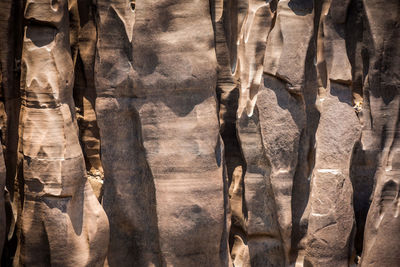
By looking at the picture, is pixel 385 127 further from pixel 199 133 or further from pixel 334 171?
pixel 199 133

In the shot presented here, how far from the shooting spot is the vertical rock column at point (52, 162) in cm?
585

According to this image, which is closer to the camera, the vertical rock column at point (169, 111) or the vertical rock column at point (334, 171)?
the vertical rock column at point (169, 111)

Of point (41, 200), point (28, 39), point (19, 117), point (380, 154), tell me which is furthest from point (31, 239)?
point (380, 154)

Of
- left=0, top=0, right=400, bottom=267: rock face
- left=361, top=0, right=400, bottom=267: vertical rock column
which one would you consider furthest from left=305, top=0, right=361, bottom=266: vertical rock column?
left=361, top=0, right=400, bottom=267: vertical rock column

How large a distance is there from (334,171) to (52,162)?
1.98 m

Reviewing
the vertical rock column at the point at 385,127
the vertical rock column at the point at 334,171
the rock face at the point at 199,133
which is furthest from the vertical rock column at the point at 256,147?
the vertical rock column at the point at 385,127

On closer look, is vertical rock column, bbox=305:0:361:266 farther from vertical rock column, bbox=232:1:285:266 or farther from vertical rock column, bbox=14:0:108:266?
vertical rock column, bbox=14:0:108:266

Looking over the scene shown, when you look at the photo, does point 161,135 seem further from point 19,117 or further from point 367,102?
point 367,102

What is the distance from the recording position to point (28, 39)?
5.94 m

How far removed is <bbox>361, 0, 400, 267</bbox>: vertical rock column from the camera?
6.64m

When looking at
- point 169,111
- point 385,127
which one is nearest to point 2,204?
point 169,111

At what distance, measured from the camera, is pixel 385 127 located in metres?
6.76

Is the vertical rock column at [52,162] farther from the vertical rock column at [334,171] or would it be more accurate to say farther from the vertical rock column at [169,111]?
the vertical rock column at [334,171]

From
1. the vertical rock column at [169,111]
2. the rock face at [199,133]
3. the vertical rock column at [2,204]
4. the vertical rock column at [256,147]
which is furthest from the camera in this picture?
the vertical rock column at [256,147]
